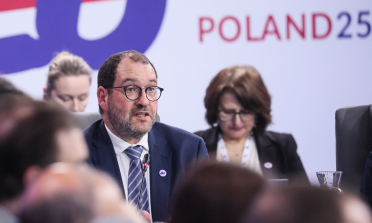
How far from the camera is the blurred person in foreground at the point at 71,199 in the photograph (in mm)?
349

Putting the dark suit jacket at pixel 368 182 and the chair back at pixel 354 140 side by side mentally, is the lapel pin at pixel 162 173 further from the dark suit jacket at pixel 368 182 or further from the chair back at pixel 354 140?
the chair back at pixel 354 140

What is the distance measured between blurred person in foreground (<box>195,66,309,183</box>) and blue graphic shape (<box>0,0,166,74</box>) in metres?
1.11

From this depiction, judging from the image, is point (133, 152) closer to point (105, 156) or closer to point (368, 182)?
point (105, 156)

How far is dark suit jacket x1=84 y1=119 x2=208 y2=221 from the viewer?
6.24 ft

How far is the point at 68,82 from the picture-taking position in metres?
3.50

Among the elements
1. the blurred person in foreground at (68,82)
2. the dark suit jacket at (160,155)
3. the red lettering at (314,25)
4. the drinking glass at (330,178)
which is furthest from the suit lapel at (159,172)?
the red lettering at (314,25)

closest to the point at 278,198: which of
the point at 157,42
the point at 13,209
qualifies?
the point at 13,209

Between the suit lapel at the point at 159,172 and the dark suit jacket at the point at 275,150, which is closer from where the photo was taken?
the suit lapel at the point at 159,172

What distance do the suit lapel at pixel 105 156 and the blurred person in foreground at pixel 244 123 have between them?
123cm

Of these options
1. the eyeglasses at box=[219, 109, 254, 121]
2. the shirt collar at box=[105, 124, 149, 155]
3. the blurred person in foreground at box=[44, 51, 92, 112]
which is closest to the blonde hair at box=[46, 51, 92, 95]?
the blurred person in foreground at box=[44, 51, 92, 112]

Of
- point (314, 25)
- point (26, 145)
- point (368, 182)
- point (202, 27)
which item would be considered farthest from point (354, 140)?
point (26, 145)

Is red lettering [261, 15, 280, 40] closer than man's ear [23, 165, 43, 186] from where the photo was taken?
No

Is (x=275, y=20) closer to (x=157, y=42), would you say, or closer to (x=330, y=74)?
(x=330, y=74)

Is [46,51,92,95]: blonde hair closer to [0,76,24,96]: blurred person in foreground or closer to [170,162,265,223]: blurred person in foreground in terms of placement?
[0,76,24,96]: blurred person in foreground
